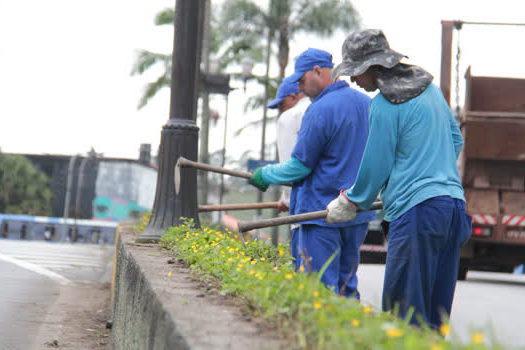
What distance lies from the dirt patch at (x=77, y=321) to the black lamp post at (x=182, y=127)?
117 centimetres

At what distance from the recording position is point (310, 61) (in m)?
5.23

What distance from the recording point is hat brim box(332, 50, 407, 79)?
4.14m

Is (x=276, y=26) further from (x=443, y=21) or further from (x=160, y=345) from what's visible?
(x=160, y=345)

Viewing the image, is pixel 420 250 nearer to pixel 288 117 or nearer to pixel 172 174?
pixel 288 117

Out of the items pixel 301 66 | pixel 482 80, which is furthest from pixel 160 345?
pixel 482 80

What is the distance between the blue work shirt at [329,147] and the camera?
494 centimetres

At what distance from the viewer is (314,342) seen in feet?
7.86

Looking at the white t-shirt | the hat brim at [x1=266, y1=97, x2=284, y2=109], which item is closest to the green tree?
the hat brim at [x1=266, y1=97, x2=284, y2=109]

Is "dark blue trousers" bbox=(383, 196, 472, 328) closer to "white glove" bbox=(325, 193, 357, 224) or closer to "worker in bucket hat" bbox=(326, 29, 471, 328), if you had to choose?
"worker in bucket hat" bbox=(326, 29, 471, 328)

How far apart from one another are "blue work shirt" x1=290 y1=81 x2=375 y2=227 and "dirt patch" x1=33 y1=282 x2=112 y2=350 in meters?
2.58

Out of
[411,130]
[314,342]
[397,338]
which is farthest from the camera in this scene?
Answer: [411,130]

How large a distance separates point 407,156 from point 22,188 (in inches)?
2717

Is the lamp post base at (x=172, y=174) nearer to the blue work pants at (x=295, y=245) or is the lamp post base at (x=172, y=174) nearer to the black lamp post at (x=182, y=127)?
the black lamp post at (x=182, y=127)

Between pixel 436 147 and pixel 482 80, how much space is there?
10.7m
